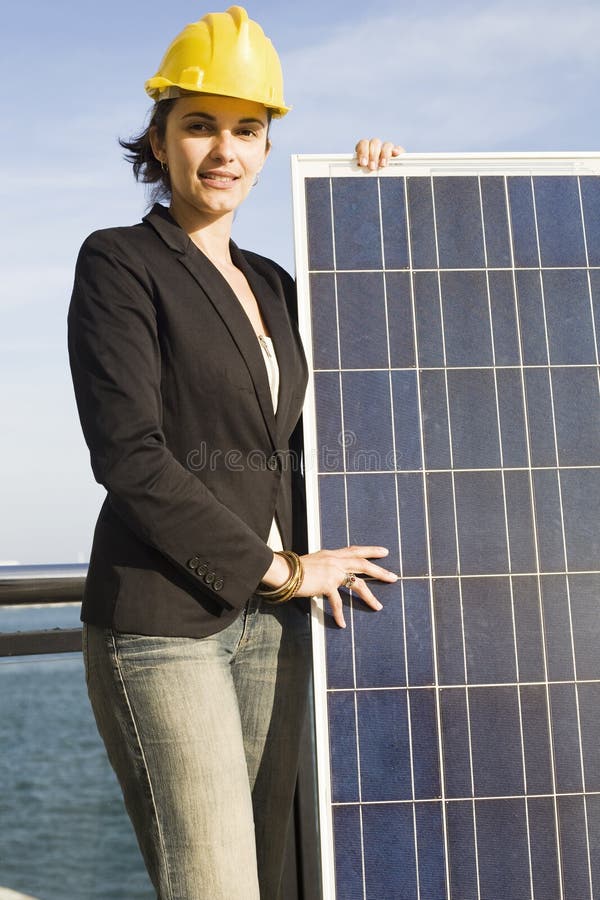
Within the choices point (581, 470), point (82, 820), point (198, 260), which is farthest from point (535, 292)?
point (82, 820)

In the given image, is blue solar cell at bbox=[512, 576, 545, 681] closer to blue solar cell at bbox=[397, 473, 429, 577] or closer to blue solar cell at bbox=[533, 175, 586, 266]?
blue solar cell at bbox=[397, 473, 429, 577]

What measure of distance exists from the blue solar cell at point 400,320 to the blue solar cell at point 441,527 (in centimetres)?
36

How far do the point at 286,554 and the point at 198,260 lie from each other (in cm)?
78

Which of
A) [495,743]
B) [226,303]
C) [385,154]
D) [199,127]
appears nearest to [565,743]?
[495,743]

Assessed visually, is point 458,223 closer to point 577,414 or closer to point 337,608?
point 577,414

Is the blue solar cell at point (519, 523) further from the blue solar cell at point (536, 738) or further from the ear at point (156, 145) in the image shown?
the ear at point (156, 145)

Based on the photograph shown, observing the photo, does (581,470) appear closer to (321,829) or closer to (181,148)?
(321,829)

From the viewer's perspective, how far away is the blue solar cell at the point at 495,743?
235 cm

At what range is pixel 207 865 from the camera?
1.87 metres

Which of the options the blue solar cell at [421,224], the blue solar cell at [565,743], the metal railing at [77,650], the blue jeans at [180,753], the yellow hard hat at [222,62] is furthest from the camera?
the metal railing at [77,650]

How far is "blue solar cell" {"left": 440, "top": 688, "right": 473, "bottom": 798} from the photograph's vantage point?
2.34 metres

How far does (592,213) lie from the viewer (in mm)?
2674

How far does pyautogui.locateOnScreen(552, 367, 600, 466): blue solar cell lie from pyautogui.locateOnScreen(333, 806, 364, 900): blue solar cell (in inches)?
45.0

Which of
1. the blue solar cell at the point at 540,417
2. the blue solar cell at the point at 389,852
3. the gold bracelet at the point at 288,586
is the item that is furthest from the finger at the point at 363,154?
the blue solar cell at the point at 389,852
